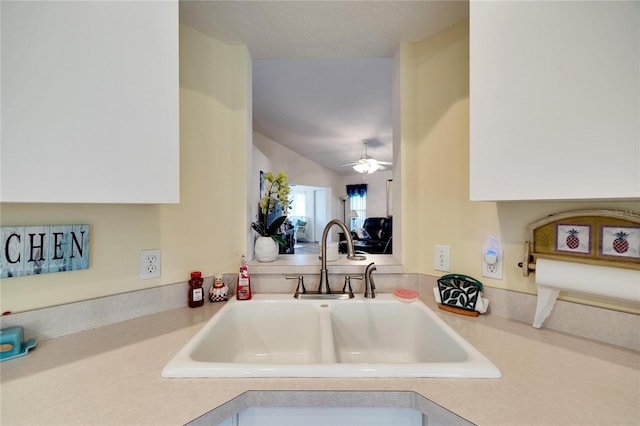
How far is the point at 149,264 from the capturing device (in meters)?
1.06

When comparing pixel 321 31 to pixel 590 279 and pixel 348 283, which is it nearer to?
pixel 348 283

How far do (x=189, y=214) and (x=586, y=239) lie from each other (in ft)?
5.03

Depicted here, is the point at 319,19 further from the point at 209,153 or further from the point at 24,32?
the point at 24,32

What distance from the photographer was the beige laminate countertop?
523 mm

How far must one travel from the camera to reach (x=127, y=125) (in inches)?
28.5

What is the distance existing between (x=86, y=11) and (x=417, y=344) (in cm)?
155

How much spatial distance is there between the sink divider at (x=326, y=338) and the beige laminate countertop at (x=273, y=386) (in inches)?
5.1

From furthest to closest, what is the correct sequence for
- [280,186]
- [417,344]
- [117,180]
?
1. [280,186]
2. [417,344]
3. [117,180]

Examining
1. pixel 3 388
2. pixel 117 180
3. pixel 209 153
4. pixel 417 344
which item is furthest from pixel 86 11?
pixel 417 344

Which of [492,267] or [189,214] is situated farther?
[189,214]

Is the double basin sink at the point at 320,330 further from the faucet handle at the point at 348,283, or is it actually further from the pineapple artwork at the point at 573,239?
the pineapple artwork at the point at 573,239

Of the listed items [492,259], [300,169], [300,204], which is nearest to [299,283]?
[492,259]

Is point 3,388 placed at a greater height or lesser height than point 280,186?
lesser

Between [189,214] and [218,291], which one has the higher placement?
[189,214]
